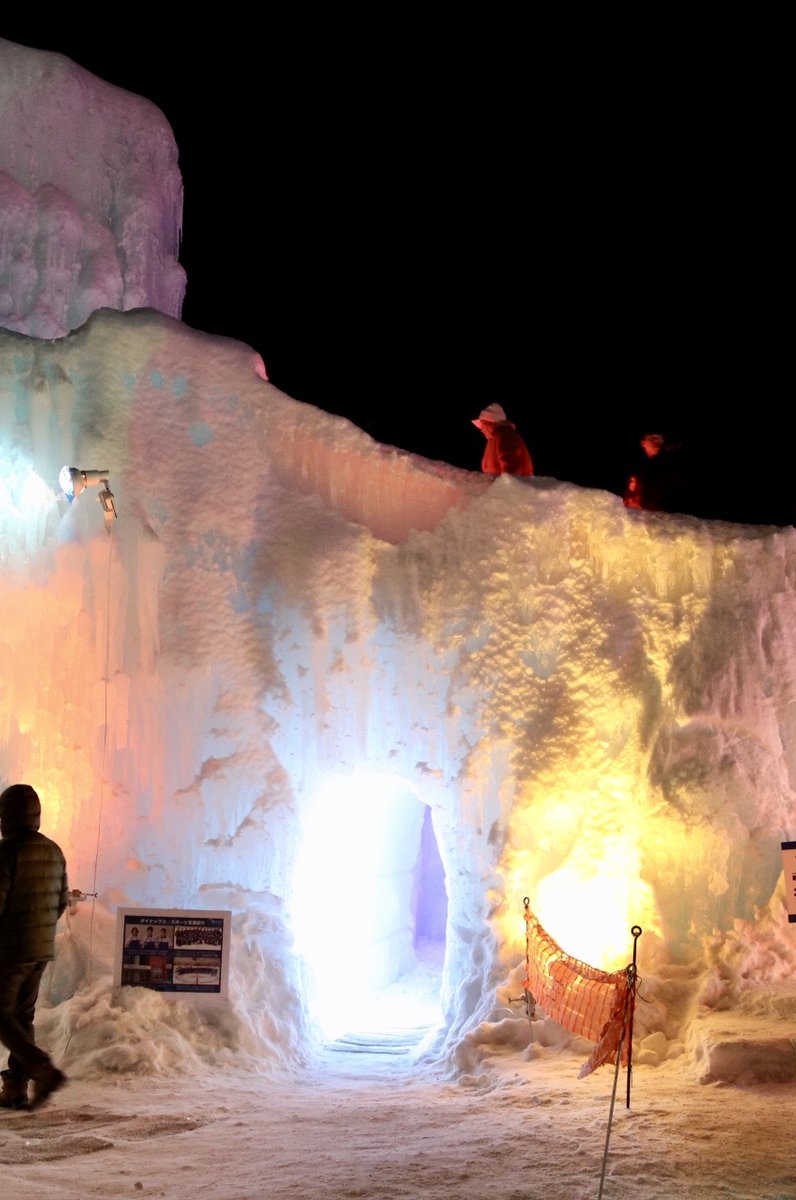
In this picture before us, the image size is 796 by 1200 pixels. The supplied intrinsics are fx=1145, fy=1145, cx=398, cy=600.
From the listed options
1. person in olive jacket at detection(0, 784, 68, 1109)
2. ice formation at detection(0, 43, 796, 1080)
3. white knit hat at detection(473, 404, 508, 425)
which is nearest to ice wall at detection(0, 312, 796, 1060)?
ice formation at detection(0, 43, 796, 1080)

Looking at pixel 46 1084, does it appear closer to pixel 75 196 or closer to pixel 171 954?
pixel 171 954

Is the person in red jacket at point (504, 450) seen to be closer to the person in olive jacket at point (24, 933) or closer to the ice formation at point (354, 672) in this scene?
the ice formation at point (354, 672)

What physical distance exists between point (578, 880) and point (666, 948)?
0.86m

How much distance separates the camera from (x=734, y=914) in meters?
8.90

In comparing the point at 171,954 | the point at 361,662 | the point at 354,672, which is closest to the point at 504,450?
the point at 361,662

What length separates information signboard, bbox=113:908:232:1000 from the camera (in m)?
8.11

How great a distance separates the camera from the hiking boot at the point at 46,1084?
6.43 meters

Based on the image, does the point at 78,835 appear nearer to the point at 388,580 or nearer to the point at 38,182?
the point at 388,580

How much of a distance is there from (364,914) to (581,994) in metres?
5.66

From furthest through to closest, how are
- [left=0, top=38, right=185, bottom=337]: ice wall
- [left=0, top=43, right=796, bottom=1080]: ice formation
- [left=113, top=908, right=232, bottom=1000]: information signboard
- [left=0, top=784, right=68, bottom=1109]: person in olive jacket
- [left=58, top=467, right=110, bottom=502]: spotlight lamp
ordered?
[left=0, top=38, right=185, bottom=337]: ice wall < [left=0, top=43, right=796, bottom=1080]: ice formation < [left=58, top=467, right=110, bottom=502]: spotlight lamp < [left=113, top=908, right=232, bottom=1000]: information signboard < [left=0, top=784, right=68, bottom=1109]: person in olive jacket

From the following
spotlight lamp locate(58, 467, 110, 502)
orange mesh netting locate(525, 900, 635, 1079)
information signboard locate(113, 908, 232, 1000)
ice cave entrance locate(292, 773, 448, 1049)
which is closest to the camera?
orange mesh netting locate(525, 900, 635, 1079)

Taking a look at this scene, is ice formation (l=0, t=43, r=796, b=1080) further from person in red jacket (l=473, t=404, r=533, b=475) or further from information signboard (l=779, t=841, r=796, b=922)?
information signboard (l=779, t=841, r=796, b=922)

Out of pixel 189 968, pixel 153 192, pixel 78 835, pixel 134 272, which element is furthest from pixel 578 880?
pixel 153 192

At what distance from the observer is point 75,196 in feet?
41.0
